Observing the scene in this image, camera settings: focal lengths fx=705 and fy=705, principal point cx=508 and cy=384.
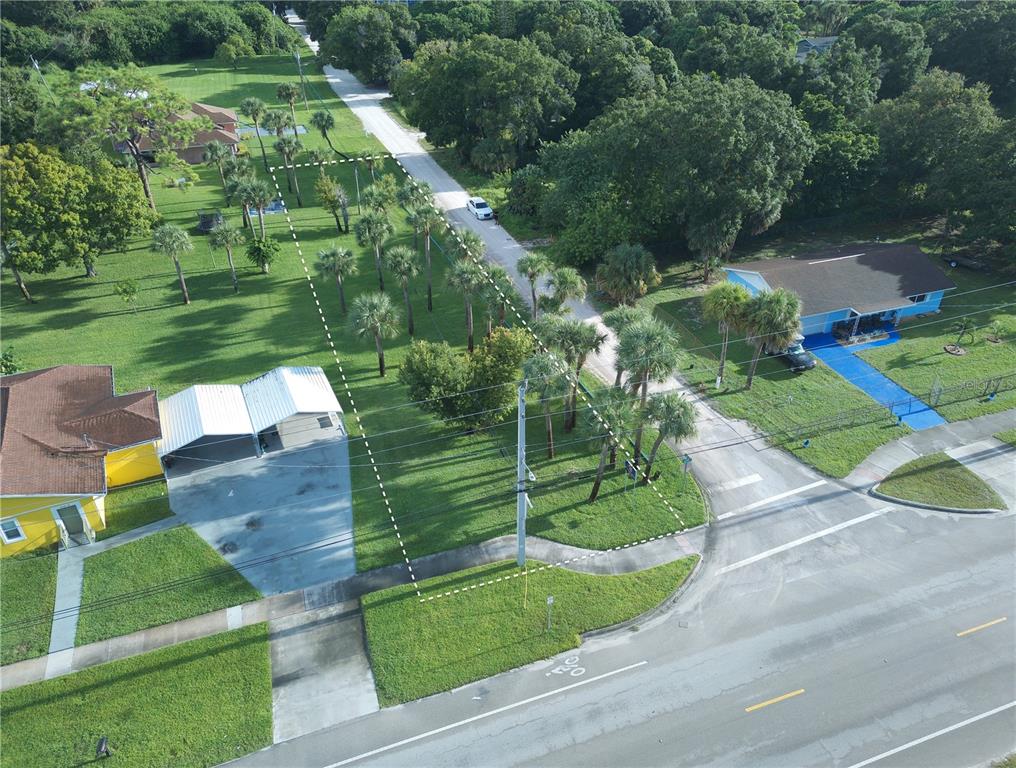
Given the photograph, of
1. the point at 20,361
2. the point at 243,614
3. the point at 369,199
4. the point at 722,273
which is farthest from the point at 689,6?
the point at 243,614

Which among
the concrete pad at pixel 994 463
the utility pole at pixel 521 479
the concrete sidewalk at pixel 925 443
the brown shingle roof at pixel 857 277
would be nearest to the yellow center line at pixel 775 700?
the utility pole at pixel 521 479

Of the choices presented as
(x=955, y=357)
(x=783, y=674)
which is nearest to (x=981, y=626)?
(x=783, y=674)

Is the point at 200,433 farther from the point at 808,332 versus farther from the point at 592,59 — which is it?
the point at 592,59

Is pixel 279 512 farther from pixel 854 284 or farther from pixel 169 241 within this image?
pixel 854 284

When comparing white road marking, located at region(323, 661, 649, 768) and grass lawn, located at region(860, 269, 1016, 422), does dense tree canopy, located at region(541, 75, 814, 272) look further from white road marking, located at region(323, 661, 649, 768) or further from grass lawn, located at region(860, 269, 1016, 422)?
white road marking, located at region(323, 661, 649, 768)

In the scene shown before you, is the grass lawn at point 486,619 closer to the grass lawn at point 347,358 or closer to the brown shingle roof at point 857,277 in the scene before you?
the grass lawn at point 347,358

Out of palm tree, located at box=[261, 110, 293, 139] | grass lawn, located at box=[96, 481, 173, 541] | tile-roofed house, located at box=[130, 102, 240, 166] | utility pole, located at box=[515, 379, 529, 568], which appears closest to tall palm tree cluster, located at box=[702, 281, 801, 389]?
utility pole, located at box=[515, 379, 529, 568]
